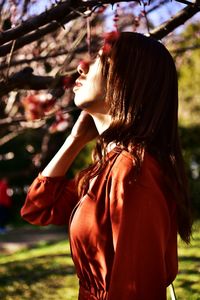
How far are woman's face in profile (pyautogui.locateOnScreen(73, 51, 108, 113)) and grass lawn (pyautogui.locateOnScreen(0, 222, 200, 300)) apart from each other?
2238mm

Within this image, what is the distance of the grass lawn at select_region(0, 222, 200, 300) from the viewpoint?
13.4 feet

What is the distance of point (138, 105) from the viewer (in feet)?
5.56

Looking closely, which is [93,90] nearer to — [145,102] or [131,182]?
[145,102]

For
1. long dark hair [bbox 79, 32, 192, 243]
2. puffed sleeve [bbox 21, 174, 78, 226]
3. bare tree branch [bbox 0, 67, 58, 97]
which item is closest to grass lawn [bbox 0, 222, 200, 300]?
puffed sleeve [bbox 21, 174, 78, 226]

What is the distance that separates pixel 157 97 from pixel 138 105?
83mm

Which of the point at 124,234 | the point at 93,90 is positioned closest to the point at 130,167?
the point at 124,234

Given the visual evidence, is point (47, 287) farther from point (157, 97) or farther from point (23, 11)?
point (157, 97)

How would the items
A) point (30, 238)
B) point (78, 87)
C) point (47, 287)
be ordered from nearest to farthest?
point (78, 87)
point (47, 287)
point (30, 238)

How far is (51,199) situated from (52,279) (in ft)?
9.87

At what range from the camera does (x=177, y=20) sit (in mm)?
2436

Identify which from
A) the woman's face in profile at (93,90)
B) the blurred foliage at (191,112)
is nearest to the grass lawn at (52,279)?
the woman's face in profile at (93,90)

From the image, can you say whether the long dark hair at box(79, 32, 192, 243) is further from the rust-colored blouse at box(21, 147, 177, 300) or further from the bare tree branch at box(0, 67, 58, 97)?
the bare tree branch at box(0, 67, 58, 97)

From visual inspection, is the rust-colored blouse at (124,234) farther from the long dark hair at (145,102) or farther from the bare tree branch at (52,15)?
the bare tree branch at (52,15)

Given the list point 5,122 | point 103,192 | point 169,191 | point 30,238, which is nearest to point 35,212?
point 103,192
